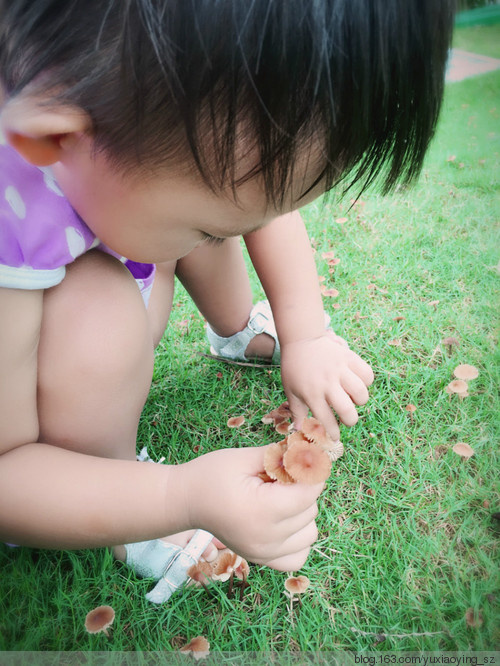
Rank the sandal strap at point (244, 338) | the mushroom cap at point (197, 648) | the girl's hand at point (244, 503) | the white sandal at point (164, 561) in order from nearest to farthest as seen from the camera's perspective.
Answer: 1. the girl's hand at point (244, 503)
2. the mushroom cap at point (197, 648)
3. the white sandal at point (164, 561)
4. the sandal strap at point (244, 338)

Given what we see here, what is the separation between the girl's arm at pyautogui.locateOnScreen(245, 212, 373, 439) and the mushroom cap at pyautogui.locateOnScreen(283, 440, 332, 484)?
Answer: 267mm

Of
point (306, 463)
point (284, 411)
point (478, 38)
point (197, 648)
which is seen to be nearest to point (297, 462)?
point (306, 463)

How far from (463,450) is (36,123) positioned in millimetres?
981

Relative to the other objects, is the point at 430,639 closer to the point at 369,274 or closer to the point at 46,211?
the point at 46,211

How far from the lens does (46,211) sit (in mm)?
695

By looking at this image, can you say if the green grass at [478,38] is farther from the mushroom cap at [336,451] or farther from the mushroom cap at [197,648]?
the mushroom cap at [197,648]

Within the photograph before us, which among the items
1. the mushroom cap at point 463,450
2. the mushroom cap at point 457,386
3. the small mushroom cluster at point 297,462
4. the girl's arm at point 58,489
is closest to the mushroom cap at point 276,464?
the small mushroom cluster at point 297,462

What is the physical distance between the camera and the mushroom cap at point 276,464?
2.31ft

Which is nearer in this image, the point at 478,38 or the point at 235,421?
the point at 478,38

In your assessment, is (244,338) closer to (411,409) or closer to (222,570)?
(411,409)

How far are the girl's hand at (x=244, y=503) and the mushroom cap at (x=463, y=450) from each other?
46 cm

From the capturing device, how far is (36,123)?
1.77ft

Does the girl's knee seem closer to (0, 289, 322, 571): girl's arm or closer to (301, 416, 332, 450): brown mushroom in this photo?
(0, 289, 322, 571): girl's arm

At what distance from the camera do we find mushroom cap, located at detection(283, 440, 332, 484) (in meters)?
0.68
